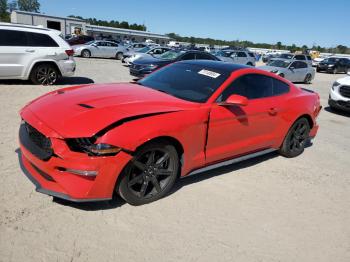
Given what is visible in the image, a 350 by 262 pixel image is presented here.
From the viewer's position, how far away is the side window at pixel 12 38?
9242mm

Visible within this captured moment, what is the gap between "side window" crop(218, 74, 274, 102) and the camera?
4.25 m

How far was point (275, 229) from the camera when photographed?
3.45 meters

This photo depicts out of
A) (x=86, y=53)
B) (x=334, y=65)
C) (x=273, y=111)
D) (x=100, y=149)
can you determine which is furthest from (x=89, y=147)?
(x=334, y=65)

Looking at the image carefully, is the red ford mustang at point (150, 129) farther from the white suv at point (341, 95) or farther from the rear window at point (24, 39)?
the rear window at point (24, 39)

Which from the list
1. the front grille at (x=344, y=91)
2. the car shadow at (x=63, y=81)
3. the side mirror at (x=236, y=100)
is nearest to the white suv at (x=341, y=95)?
the front grille at (x=344, y=91)

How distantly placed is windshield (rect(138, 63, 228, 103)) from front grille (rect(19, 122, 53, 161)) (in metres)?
1.72

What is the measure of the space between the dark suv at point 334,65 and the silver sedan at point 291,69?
46.6ft

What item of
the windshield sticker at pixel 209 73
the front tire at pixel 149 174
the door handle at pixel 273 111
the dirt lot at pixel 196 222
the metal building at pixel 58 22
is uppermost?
the metal building at pixel 58 22

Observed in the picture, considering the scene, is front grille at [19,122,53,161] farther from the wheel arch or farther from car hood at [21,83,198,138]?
the wheel arch

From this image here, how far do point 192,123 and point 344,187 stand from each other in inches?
106

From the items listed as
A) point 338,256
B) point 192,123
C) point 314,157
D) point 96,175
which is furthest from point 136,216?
point 314,157

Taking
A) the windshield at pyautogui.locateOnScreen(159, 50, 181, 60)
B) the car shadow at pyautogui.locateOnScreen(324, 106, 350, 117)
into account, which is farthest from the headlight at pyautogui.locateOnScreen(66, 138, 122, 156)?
the windshield at pyautogui.locateOnScreen(159, 50, 181, 60)

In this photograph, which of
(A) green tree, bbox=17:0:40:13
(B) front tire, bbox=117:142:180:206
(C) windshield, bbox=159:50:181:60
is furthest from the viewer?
(A) green tree, bbox=17:0:40:13

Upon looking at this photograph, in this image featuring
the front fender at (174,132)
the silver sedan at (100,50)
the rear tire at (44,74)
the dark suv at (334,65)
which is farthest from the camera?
the dark suv at (334,65)
